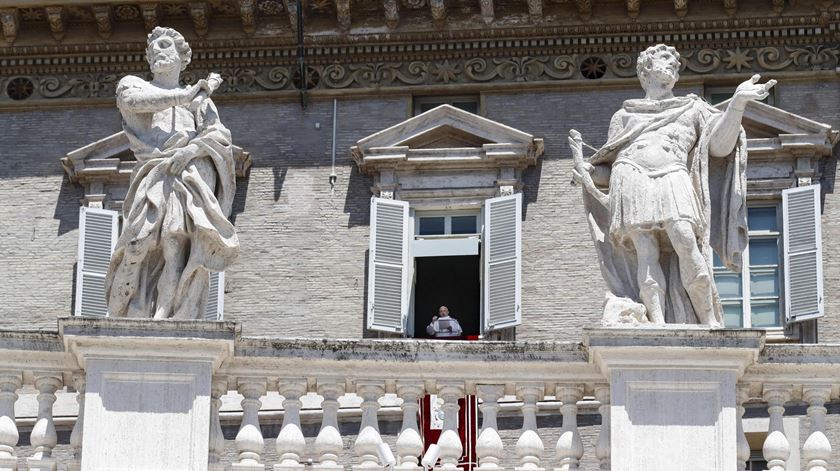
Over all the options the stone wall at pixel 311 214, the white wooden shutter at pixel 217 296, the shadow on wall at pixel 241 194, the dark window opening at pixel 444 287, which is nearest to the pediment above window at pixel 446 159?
the stone wall at pixel 311 214

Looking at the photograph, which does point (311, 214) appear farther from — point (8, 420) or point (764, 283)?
point (8, 420)

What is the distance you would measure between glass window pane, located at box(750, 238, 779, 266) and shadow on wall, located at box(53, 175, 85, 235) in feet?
25.7

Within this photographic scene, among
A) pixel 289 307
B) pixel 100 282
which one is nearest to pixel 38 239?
pixel 100 282

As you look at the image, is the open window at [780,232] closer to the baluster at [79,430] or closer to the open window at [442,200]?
the open window at [442,200]

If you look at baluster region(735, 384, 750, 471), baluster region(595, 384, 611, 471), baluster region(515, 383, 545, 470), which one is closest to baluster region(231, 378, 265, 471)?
baluster region(515, 383, 545, 470)

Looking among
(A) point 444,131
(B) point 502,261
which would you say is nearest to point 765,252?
(B) point 502,261

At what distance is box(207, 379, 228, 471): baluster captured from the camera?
1686 cm

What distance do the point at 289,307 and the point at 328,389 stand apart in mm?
12283

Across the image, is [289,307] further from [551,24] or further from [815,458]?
[815,458]

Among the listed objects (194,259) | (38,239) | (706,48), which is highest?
(706,48)

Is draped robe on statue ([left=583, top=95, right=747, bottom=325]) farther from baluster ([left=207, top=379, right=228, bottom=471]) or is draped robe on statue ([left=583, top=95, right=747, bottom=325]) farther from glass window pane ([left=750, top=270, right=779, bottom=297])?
glass window pane ([left=750, top=270, right=779, bottom=297])

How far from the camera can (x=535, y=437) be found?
55.5 feet

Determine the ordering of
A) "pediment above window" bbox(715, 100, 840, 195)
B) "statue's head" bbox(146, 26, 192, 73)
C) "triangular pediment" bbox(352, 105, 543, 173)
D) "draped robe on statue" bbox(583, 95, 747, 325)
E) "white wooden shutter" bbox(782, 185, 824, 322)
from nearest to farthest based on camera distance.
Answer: "draped robe on statue" bbox(583, 95, 747, 325) < "statue's head" bbox(146, 26, 192, 73) < "white wooden shutter" bbox(782, 185, 824, 322) < "pediment above window" bbox(715, 100, 840, 195) < "triangular pediment" bbox(352, 105, 543, 173)

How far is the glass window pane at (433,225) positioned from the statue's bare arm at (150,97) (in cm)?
1243
